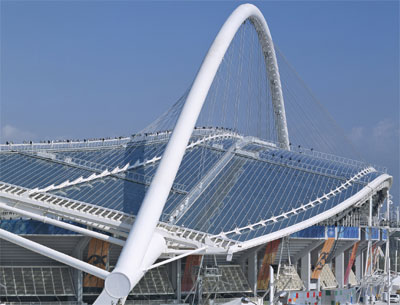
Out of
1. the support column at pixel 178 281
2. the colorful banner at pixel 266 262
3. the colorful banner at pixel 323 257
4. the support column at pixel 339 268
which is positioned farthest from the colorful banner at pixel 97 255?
the support column at pixel 339 268

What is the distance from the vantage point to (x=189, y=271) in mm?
61094

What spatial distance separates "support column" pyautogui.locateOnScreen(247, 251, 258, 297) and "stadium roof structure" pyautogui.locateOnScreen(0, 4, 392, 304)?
463cm

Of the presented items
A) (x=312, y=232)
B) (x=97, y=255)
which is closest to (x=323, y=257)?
(x=312, y=232)

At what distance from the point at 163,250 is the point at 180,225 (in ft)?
28.2

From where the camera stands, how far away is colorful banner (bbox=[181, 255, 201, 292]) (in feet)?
199

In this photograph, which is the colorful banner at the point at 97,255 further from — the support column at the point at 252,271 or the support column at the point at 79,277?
the support column at the point at 252,271

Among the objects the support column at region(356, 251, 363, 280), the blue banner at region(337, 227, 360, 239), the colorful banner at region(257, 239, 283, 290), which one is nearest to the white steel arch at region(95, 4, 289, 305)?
the colorful banner at region(257, 239, 283, 290)

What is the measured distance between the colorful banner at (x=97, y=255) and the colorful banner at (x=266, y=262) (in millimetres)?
13898

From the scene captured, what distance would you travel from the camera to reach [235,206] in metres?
62.5

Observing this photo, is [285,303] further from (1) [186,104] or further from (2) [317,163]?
(1) [186,104]

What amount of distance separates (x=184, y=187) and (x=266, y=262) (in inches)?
378

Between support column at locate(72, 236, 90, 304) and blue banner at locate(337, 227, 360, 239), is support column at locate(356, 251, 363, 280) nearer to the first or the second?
blue banner at locate(337, 227, 360, 239)

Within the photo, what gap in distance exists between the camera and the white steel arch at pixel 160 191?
119 ft

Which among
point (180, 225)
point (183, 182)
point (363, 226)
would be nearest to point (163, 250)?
point (180, 225)
